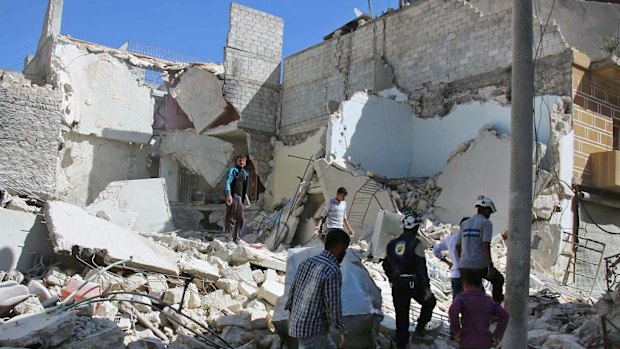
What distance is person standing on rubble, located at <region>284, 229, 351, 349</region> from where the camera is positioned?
3.91 metres

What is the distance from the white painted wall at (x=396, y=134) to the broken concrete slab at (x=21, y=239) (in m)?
7.73

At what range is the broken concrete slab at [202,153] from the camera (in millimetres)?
19234

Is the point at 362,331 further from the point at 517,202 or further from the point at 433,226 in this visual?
the point at 433,226

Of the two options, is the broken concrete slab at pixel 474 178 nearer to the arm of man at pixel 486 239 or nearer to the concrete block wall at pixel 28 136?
the arm of man at pixel 486 239

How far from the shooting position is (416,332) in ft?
18.4

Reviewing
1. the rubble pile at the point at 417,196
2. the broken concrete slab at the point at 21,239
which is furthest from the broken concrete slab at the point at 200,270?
the rubble pile at the point at 417,196

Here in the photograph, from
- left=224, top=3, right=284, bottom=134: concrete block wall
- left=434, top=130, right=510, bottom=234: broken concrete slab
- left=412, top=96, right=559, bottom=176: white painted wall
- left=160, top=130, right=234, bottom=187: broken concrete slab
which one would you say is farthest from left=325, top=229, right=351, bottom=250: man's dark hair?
left=160, top=130, right=234, bottom=187: broken concrete slab

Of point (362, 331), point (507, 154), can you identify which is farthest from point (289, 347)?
point (507, 154)

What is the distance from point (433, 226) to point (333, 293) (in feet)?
26.3

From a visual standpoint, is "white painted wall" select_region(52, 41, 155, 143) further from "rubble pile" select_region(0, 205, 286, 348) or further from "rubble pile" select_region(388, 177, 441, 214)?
"rubble pile" select_region(0, 205, 286, 348)

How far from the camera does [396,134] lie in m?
15.4

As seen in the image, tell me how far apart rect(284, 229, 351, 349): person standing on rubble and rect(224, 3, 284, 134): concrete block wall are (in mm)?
14983

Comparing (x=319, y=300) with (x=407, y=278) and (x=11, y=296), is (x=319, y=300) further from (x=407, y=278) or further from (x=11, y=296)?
(x=11, y=296)

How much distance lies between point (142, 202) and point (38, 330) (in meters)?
8.66
